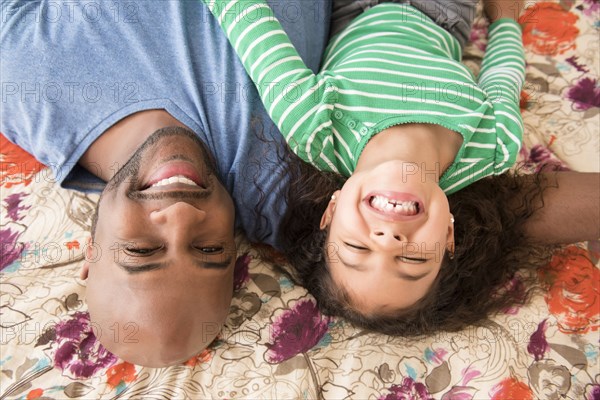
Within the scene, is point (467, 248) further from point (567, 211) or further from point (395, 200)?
point (395, 200)

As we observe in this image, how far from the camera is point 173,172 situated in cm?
100

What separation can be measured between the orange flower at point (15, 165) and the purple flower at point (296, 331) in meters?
0.74

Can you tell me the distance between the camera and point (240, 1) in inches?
43.8

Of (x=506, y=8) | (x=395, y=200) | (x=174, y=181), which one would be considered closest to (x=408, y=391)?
(x=395, y=200)

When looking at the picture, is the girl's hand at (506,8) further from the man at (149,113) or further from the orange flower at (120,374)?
the orange flower at (120,374)

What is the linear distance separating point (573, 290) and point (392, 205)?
56 cm

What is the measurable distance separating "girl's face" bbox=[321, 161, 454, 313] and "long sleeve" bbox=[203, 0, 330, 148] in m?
0.19

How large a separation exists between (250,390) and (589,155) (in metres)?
1.04

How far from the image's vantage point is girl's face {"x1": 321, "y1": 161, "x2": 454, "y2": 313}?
893 mm

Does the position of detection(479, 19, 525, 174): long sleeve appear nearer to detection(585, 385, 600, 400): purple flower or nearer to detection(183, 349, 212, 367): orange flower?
detection(585, 385, 600, 400): purple flower

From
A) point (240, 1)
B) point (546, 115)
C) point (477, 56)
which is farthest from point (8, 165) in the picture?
point (546, 115)

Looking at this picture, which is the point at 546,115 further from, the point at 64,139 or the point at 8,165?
the point at 8,165

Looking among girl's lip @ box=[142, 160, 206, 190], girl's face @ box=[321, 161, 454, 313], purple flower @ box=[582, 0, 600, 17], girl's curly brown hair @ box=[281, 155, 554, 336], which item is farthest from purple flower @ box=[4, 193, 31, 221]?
purple flower @ box=[582, 0, 600, 17]

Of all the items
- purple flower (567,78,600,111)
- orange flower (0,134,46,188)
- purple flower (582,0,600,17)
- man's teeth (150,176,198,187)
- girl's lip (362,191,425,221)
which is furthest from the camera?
purple flower (582,0,600,17)
